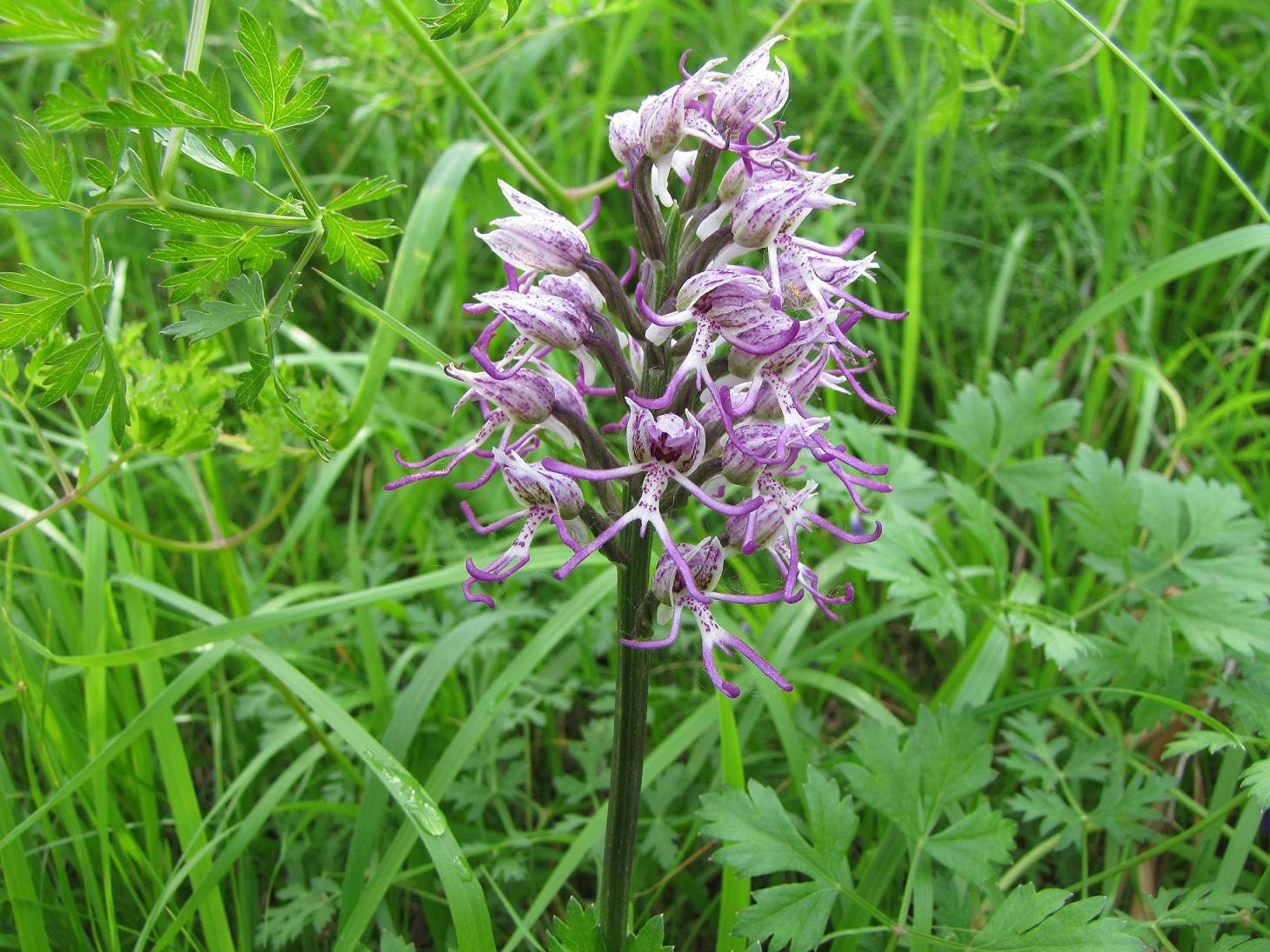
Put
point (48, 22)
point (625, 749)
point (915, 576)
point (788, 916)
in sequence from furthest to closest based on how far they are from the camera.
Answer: point (915, 576) → point (788, 916) → point (625, 749) → point (48, 22)

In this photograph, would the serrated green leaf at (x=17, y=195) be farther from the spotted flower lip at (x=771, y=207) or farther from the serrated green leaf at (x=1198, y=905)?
the serrated green leaf at (x=1198, y=905)

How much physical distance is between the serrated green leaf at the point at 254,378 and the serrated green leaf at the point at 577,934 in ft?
2.96

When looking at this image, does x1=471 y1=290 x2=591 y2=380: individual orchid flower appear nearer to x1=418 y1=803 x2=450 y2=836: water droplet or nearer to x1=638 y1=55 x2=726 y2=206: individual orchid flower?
x1=638 y1=55 x2=726 y2=206: individual orchid flower

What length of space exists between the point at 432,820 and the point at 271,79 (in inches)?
46.8

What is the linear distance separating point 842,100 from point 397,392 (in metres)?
2.33

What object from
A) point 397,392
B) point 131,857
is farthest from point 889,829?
point 397,392

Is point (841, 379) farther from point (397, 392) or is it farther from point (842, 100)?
point (842, 100)

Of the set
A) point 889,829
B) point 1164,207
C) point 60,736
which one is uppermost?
point 1164,207

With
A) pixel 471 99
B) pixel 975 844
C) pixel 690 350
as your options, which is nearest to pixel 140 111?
pixel 690 350

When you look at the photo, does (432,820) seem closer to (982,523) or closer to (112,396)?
(112,396)

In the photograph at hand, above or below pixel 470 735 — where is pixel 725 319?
above

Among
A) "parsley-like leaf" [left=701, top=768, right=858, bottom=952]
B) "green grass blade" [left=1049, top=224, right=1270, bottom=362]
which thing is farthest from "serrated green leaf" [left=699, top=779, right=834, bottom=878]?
"green grass blade" [left=1049, top=224, right=1270, bottom=362]

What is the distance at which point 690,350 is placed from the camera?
1.50 m

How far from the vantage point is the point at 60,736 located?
215 cm
